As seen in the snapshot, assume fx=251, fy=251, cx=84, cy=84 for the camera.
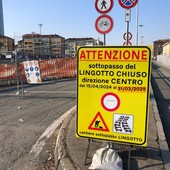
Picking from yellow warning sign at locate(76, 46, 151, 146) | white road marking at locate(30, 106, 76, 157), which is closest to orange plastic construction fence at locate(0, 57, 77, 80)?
white road marking at locate(30, 106, 76, 157)

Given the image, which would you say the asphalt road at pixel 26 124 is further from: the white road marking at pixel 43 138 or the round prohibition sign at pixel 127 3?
the round prohibition sign at pixel 127 3

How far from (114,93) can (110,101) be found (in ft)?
0.44

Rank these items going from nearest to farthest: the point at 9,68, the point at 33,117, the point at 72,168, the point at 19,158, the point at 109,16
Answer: the point at 72,168
the point at 19,158
the point at 109,16
the point at 33,117
the point at 9,68

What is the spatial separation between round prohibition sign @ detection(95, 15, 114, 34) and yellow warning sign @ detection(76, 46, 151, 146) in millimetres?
2531

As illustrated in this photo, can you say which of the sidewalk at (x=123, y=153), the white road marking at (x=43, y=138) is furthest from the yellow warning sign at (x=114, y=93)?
the white road marking at (x=43, y=138)

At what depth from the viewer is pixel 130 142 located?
356cm

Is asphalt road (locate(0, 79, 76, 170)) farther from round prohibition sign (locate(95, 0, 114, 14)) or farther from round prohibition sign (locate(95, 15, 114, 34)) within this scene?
round prohibition sign (locate(95, 0, 114, 14))

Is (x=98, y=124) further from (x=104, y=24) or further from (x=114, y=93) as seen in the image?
(x=104, y=24)

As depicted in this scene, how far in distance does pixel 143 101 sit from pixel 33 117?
177 inches

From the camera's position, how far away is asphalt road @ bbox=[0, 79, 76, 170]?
14.7ft

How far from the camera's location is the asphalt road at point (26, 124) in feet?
14.7

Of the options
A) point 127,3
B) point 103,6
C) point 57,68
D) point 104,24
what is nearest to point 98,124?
point 104,24

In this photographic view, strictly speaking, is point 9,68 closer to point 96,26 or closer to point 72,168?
point 96,26

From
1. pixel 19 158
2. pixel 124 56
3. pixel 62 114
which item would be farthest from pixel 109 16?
pixel 19 158
